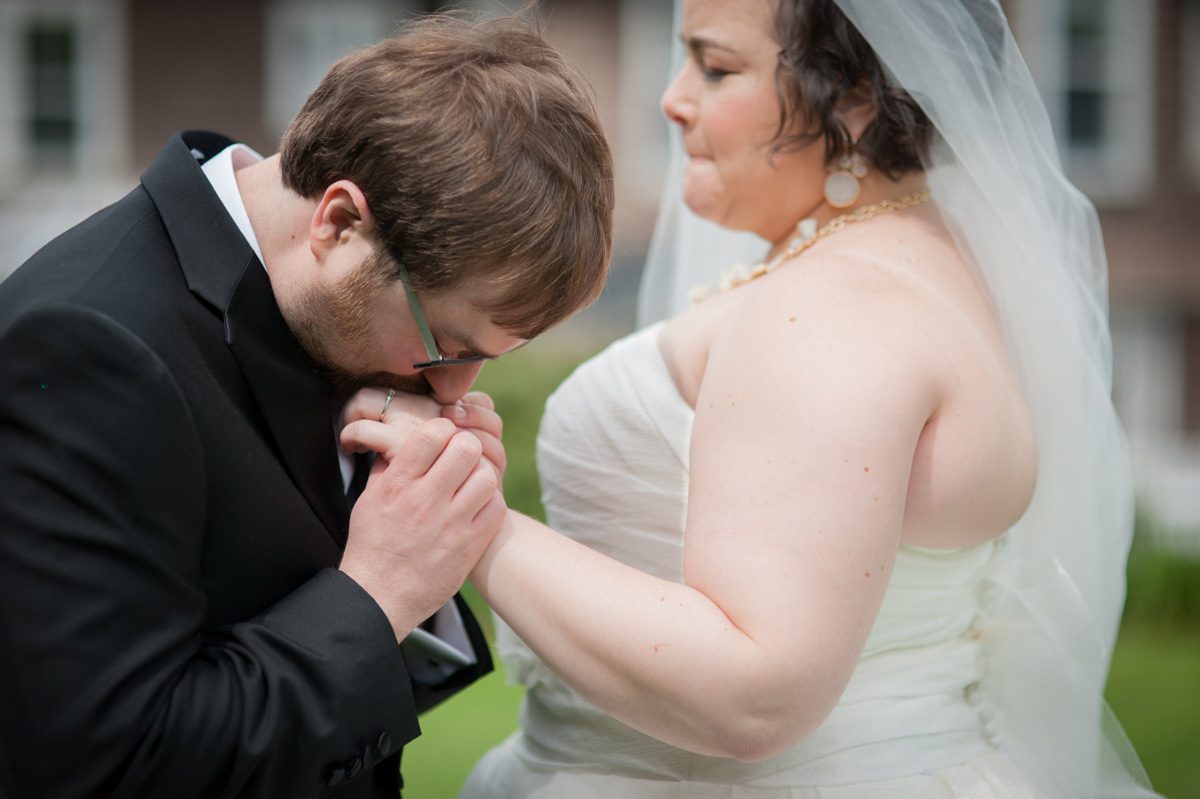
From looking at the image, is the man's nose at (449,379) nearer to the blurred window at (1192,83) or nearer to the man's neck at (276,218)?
the man's neck at (276,218)

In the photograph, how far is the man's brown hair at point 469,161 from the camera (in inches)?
81.8

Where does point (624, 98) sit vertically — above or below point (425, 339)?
below

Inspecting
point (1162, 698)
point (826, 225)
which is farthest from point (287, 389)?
point (1162, 698)

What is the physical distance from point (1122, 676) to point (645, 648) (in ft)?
25.2

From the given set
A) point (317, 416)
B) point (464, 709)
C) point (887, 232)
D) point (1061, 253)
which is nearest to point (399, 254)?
point (317, 416)

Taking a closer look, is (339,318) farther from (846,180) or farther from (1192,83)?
(1192,83)

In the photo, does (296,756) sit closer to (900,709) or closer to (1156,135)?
(900,709)

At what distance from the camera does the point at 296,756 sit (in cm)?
202

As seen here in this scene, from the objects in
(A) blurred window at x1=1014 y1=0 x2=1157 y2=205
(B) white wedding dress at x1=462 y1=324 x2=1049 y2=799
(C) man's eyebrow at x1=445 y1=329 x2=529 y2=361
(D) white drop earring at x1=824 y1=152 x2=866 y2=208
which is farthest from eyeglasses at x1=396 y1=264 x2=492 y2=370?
(A) blurred window at x1=1014 y1=0 x2=1157 y2=205

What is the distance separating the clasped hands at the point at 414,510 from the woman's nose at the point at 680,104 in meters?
0.89

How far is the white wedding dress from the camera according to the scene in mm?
2525

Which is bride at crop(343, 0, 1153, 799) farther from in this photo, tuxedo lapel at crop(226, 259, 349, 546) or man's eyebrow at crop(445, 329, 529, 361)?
tuxedo lapel at crop(226, 259, 349, 546)

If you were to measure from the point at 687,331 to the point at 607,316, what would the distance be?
43.8ft

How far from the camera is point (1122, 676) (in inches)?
348
